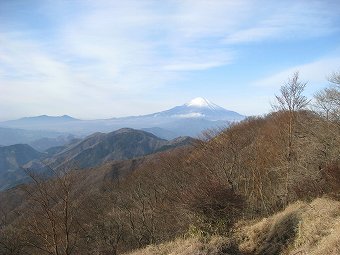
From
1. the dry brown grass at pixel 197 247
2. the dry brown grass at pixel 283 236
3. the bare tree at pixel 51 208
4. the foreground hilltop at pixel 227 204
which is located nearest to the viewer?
the dry brown grass at pixel 283 236

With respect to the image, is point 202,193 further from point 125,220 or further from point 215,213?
point 125,220

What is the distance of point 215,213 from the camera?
13234 millimetres

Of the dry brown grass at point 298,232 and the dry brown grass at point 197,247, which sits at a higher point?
the dry brown grass at point 298,232

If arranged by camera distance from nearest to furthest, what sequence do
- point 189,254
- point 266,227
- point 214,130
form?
point 189,254 → point 266,227 → point 214,130

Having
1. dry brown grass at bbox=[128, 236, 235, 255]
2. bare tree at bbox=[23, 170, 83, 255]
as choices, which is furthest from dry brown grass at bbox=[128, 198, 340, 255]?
bare tree at bbox=[23, 170, 83, 255]

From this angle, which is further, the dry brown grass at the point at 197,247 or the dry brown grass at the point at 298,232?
the dry brown grass at the point at 197,247

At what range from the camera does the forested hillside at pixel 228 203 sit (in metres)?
11.7

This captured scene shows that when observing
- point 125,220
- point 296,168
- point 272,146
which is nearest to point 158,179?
point 125,220

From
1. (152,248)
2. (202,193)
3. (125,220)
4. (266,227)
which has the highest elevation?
(202,193)

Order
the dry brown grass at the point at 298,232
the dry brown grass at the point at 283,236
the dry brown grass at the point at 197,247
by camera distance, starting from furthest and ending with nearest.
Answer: the dry brown grass at the point at 197,247, the dry brown grass at the point at 283,236, the dry brown grass at the point at 298,232

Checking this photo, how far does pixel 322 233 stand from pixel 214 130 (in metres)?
34.7

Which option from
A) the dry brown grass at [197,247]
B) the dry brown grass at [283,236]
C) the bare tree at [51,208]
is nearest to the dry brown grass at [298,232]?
the dry brown grass at [283,236]

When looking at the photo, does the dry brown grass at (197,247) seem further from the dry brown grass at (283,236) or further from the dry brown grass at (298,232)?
the dry brown grass at (298,232)

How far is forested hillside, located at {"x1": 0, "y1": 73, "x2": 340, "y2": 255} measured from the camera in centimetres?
1166
